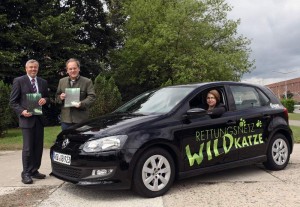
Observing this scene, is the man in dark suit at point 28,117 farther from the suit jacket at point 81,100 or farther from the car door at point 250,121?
the car door at point 250,121

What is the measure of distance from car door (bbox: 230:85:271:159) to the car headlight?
2.09 metres

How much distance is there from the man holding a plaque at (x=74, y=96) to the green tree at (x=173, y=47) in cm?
2318

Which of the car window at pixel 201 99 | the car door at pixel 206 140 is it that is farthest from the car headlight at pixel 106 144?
the car window at pixel 201 99

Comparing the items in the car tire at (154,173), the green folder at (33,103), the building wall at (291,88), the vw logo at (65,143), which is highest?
the building wall at (291,88)

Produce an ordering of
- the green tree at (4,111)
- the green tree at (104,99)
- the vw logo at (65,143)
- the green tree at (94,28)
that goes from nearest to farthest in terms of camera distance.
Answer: the vw logo at (65,143)
the green tree at (4,111)
the green tree at (104,99)
the green tree at (94,28)

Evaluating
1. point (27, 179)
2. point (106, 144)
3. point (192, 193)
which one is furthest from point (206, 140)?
point (27, 179)

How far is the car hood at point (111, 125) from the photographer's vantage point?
210 inches

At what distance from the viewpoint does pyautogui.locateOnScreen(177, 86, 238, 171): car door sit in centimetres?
575

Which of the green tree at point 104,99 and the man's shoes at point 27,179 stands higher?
the green tree at point 104,99

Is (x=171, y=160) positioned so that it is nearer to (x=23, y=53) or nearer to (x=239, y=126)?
(x=239, y=126)

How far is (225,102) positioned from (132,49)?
26.7m

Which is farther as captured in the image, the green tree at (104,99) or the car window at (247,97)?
the green tree at (104,99)

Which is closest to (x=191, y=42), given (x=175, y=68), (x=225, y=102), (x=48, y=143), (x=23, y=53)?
(x=175, y=68)

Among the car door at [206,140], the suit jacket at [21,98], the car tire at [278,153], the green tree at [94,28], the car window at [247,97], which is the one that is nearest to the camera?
the car door at [206,140]
